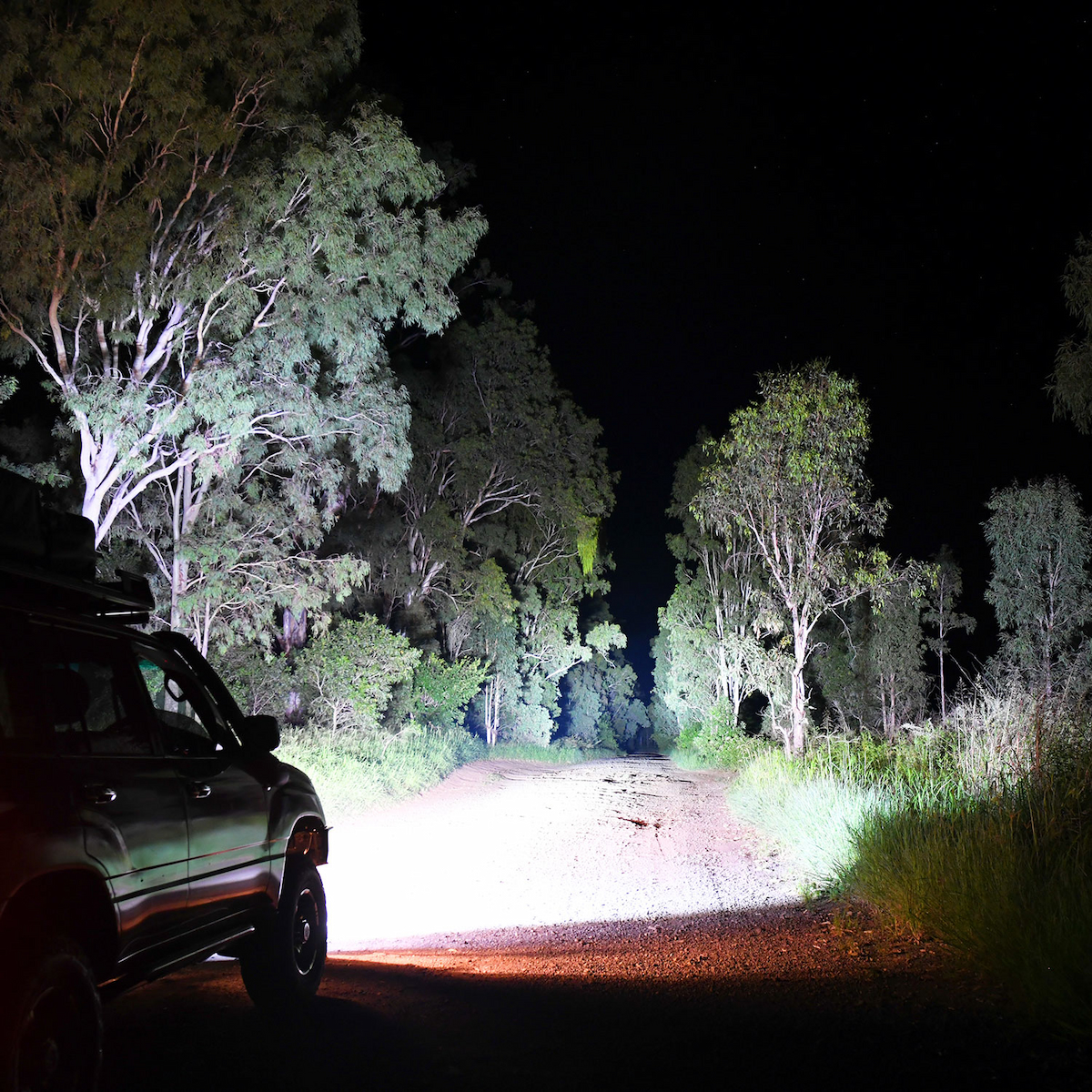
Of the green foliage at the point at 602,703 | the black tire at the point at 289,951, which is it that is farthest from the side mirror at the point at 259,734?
the green foliage at the point at 602,703

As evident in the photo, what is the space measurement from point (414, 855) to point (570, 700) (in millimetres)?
50889

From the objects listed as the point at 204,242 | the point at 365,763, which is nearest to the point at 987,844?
the point at 204,242

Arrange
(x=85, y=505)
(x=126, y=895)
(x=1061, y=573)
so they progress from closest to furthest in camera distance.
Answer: (x=126, y=895)
(x=85, y=505)
(x=1061, y=573)

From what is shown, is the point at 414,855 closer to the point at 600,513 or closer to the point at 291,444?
the point at 291,444

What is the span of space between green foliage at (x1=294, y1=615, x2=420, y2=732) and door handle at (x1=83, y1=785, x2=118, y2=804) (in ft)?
55.0

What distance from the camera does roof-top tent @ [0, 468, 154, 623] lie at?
3.67 metres

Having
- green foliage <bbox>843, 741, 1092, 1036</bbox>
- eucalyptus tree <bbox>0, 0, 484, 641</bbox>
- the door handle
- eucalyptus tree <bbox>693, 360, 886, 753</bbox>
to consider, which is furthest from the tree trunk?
the door handle

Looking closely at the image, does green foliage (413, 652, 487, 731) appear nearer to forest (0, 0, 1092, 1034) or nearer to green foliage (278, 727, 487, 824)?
forest (0, 0, 1092, 1034)

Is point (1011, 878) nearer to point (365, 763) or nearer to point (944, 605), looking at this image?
point (365, 763)

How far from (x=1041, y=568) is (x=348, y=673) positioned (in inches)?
1157

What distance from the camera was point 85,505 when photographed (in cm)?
1374

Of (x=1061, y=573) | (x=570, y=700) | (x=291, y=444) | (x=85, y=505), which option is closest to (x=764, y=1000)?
(x=85, y=505)

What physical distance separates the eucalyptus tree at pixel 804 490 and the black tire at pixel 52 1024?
18.4m

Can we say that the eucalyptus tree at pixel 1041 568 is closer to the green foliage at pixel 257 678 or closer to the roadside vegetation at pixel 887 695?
the roadside vegetation at pixel 887 695
